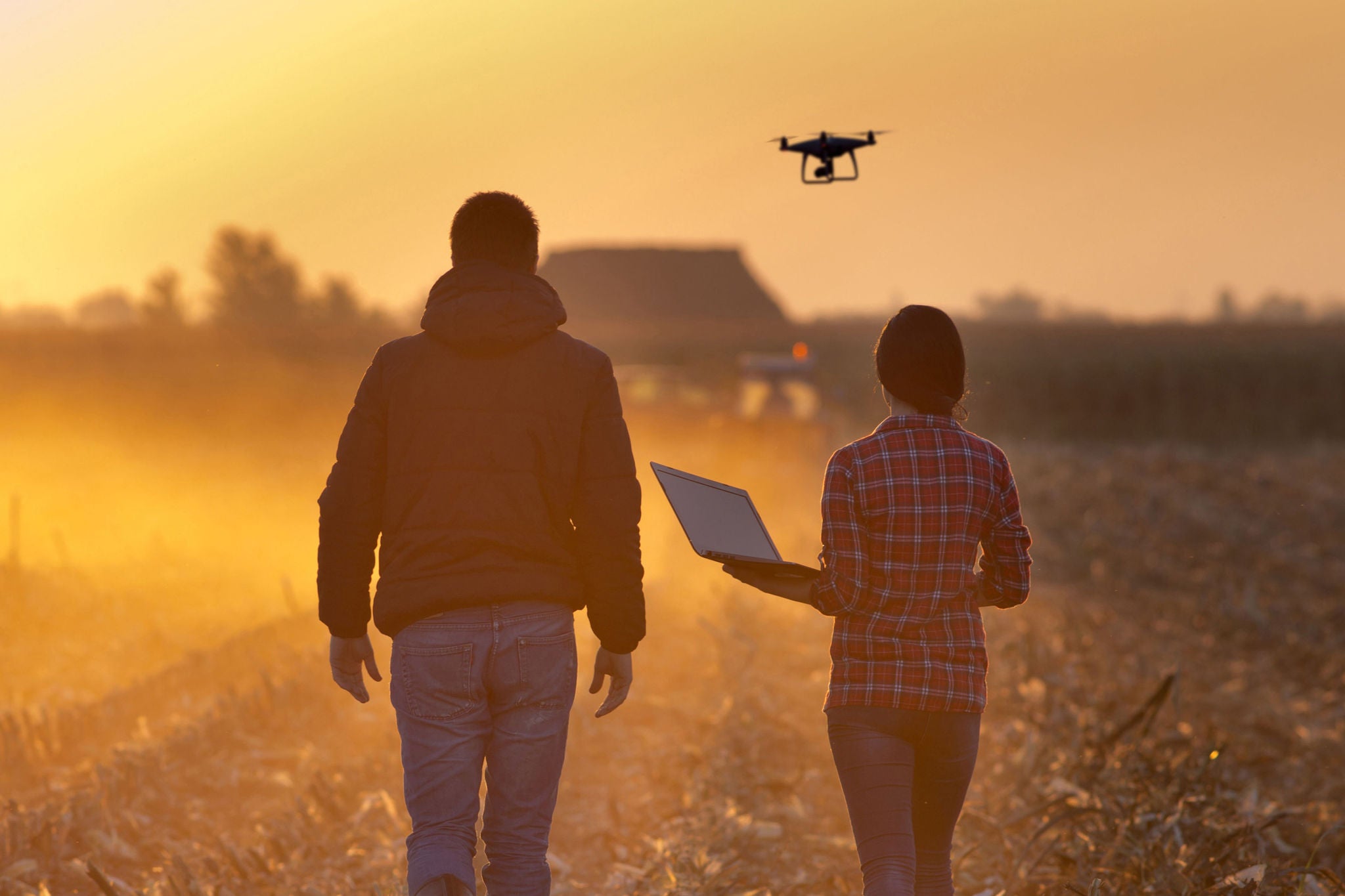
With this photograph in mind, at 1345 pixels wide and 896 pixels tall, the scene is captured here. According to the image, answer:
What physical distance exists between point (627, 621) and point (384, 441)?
80 centimetres

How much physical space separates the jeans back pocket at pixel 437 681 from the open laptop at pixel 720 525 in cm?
65

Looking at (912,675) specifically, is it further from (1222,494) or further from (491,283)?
(1222,494)

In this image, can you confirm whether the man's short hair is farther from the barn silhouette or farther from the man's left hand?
the barn silhouette

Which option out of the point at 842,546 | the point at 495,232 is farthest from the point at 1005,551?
the point at 495,232

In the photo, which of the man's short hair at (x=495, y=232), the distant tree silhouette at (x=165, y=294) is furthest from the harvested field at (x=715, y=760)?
the distant tree silhouette at (x=165, y=294)

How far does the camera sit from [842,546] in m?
3.05

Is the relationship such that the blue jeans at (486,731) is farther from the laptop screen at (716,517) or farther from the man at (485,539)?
the laptop screen at (716,517)

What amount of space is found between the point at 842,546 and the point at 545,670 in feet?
2.70

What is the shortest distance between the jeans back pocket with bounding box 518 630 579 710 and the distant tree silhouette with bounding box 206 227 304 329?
74176mm

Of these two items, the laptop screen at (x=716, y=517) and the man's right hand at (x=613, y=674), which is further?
the man's right hand at (x=613, y=674)

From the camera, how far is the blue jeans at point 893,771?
3.00m

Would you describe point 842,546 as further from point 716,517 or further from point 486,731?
point 486,731

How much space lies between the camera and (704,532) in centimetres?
321

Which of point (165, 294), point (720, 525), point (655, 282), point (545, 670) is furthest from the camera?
point (165, 294)
